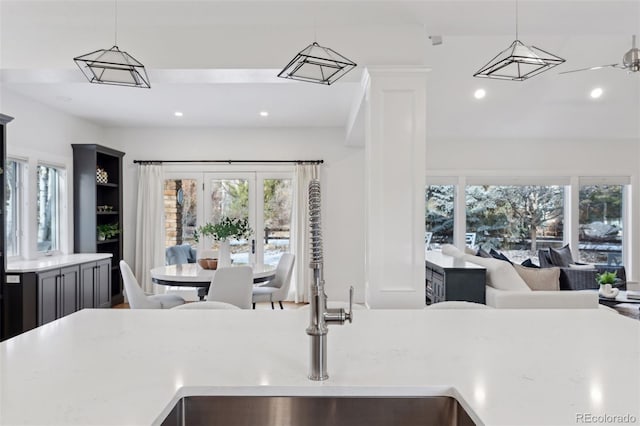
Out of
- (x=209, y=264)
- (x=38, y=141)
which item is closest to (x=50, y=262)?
(x=38, y=141)

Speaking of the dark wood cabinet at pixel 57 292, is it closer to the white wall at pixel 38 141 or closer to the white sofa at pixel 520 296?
the white wall at pixel 38 141

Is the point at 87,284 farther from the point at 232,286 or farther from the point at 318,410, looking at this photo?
the point at 318,410

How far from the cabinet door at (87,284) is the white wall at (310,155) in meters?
1.43

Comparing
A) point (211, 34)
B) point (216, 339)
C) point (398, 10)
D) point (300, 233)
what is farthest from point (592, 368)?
point (300, 233)

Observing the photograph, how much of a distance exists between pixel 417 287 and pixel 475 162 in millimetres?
4563

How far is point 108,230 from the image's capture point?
6.03 metres

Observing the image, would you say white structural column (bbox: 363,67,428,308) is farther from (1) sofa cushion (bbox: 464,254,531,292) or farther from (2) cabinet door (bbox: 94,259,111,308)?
(2) cabinet door (bbox: 94,259,111,308)

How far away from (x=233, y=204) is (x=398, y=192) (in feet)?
13.5

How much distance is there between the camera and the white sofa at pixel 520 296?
349 cm

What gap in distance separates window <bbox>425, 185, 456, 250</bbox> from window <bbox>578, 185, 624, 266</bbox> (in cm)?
213

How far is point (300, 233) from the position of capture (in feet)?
21.5

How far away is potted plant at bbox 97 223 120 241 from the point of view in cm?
591

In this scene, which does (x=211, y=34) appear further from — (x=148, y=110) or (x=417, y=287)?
(x=148, y=110)

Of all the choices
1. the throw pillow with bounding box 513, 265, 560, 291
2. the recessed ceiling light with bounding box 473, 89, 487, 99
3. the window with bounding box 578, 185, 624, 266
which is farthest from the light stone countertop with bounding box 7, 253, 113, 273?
the window with bounding box 578, 185, 624, 266
